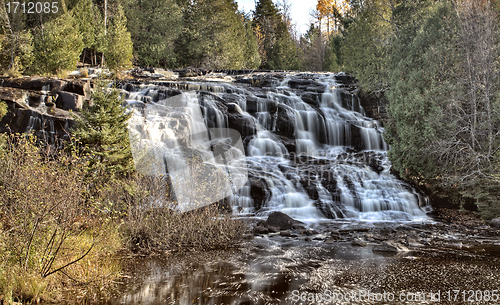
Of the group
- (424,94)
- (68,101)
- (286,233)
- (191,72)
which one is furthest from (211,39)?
(286,233)

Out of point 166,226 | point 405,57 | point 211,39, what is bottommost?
point 166,226

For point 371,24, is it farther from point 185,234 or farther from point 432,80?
point 185,234

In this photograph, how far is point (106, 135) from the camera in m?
9.18

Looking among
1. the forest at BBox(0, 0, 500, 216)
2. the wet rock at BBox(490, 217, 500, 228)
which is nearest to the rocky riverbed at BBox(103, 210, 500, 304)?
the wet rock at BBox(490, 217, 500, 228)

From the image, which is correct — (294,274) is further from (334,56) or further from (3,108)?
(334,56)

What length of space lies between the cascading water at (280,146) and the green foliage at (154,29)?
42.8 ft

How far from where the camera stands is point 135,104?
16156 millimetres

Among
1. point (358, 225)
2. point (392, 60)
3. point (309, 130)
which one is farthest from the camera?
point (309, 130)

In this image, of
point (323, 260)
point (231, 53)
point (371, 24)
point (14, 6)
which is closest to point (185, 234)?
point (323, 260)

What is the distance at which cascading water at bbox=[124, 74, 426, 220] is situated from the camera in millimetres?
12477

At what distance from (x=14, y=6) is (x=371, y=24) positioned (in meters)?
22.6

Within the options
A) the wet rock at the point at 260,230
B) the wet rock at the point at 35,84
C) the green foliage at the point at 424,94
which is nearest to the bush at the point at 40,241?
the wet rock at the point at 260,230

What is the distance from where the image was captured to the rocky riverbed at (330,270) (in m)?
5.51

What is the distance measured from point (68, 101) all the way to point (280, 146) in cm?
1011
